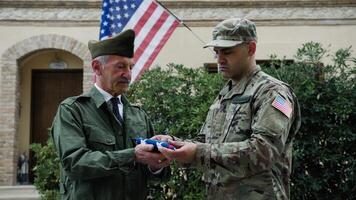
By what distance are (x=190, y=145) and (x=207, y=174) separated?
0.35m

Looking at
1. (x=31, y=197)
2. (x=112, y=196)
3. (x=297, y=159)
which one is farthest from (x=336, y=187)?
(x=31, y=197)

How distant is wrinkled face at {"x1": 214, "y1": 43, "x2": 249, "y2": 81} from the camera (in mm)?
2740

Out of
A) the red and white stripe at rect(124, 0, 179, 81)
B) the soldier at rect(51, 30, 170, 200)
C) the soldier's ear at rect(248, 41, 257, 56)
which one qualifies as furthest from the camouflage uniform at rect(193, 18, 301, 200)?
the red and white stripe at rect(124, 0, 179, 81)

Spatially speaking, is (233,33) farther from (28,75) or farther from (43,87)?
(43,87)

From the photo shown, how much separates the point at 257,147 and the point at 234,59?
0.52m

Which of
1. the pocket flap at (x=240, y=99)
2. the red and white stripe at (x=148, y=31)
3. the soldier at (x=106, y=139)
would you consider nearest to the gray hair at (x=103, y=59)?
the soldier at (x=106, y=139)

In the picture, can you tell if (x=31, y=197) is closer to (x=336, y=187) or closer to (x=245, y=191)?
(x=336, y=187)

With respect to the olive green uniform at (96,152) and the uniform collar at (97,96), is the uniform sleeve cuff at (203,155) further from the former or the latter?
the uniform collar at (97,96)

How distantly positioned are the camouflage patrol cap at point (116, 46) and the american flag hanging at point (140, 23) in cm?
483

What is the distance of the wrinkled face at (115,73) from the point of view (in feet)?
10.2

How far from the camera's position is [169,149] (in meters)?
2.61

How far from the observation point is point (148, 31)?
8125 mm

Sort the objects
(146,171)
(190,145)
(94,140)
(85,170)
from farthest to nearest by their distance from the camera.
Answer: (146,171) → (94,140) → (85,170) → (190,145)

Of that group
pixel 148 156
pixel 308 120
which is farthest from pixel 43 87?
pixel 148 156
